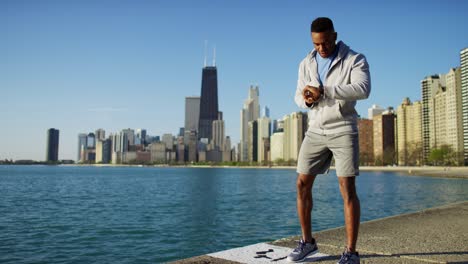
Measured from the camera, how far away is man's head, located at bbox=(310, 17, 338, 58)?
353 centimetres

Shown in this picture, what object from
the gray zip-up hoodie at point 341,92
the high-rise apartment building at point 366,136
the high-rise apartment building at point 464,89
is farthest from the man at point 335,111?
the high-rise apartment building at point 366,136

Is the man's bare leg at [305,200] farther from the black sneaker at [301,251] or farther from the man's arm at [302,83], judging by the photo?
the man's arm at [302,83]

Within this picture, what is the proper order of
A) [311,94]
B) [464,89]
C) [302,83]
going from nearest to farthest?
1. [311,94]
2. [302,83]
3. [464,89]

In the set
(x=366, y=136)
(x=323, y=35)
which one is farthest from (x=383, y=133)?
(x=323, y=35)

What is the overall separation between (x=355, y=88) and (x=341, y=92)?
0.39 ft

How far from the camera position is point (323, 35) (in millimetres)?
3539

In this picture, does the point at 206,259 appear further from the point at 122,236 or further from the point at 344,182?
the point at 122,236

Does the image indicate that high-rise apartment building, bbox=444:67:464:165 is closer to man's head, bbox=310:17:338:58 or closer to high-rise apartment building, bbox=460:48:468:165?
high-rise apartment building, bbox=460:48:468:165

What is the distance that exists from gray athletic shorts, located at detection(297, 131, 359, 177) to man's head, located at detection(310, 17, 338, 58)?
2.56 ft

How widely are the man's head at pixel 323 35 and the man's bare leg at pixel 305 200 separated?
46.7 inches

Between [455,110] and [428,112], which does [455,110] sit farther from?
[428,112]

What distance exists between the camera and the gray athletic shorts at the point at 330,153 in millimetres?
3488

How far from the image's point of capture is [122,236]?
38.0ft

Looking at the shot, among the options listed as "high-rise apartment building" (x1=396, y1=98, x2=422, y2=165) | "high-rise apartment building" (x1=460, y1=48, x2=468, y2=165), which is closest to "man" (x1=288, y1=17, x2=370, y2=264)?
"high-rise apartment building" (x1=460, y1=48, x2=468, y2=165)
